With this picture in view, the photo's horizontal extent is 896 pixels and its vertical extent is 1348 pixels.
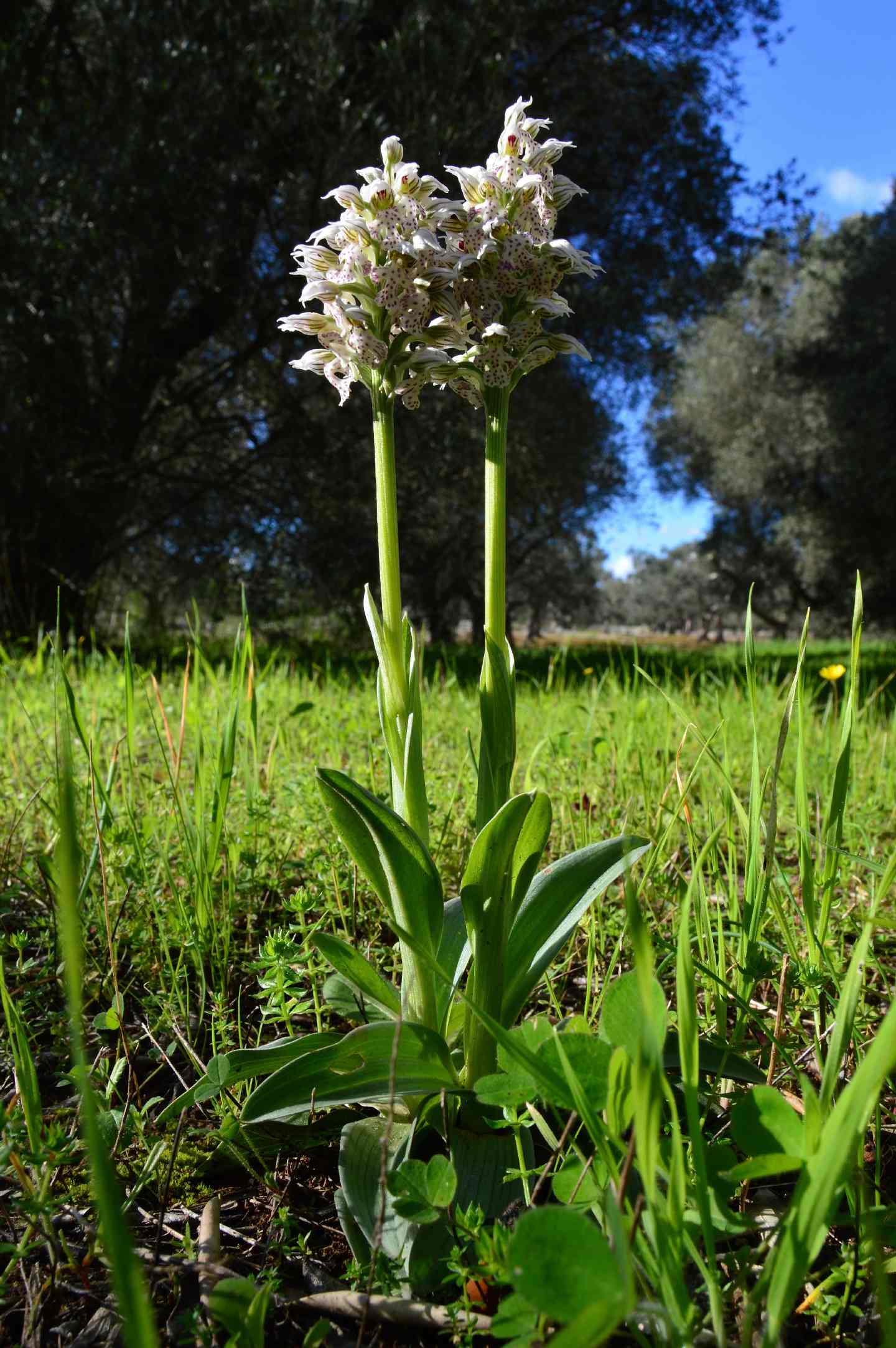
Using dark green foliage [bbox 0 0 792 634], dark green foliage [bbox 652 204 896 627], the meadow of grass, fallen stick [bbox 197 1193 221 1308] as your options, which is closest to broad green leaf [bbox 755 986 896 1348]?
the meadow of grass

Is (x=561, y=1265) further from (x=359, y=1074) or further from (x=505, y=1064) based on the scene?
(x=359, y=1074)

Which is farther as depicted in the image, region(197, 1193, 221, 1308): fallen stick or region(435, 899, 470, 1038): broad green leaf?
region(435, 899, 470, 1038): broad green leaf

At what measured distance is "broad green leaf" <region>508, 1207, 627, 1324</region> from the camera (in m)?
0.68

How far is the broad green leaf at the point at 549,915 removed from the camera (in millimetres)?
1239

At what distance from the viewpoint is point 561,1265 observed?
69 centimetres

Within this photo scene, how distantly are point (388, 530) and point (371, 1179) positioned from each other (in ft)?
2.96

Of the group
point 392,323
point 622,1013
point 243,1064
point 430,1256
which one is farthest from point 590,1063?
point 392,323

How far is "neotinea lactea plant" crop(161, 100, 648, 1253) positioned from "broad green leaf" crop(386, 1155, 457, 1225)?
15cm

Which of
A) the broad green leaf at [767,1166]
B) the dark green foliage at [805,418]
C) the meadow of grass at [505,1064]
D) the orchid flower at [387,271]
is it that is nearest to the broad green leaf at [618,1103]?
the meadow of grass at [505,1064]

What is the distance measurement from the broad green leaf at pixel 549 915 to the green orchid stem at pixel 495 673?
145 millimetres

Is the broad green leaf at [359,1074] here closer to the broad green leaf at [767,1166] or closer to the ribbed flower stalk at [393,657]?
the ribbed flower stalk at [393,657]

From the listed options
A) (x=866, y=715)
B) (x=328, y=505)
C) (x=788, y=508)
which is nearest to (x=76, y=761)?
(x=866, y=715)

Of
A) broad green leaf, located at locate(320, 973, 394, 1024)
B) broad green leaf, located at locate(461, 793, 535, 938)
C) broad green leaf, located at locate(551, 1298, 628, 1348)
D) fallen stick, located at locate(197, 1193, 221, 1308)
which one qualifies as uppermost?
broad green leaf, located at locate(461, 793, 535, 938)

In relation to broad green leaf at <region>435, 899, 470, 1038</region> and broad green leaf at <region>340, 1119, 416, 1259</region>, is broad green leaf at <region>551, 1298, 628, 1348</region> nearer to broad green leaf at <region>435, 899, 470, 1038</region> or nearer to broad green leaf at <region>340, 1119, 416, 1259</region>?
broad green leaf at <region>340, 1119, 416, 1259</region>
